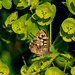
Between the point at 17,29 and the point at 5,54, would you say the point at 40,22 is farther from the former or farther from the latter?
the point at 5,54

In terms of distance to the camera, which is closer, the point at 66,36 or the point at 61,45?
the point at 66,36

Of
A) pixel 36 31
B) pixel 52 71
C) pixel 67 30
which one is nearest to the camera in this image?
pixel 52 71

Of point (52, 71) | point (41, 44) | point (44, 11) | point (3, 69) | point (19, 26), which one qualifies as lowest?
point (3, 69)

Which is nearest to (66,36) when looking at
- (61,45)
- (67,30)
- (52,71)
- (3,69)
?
(67,30)

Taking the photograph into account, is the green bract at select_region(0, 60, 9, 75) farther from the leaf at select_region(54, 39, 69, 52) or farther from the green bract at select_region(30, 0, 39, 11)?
the green bract at select_region(30, 0, 39, 11)

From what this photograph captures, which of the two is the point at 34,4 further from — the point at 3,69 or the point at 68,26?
the point at 3,69

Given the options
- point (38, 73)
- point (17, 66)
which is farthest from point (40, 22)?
point (17, 66)

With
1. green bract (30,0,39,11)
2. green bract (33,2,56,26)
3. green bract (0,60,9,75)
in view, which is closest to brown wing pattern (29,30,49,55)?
green bract (33,2,56,26)

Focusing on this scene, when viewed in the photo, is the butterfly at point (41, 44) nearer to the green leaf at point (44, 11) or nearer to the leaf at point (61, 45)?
the green leaf at point (44, 11)

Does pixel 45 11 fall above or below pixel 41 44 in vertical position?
above
